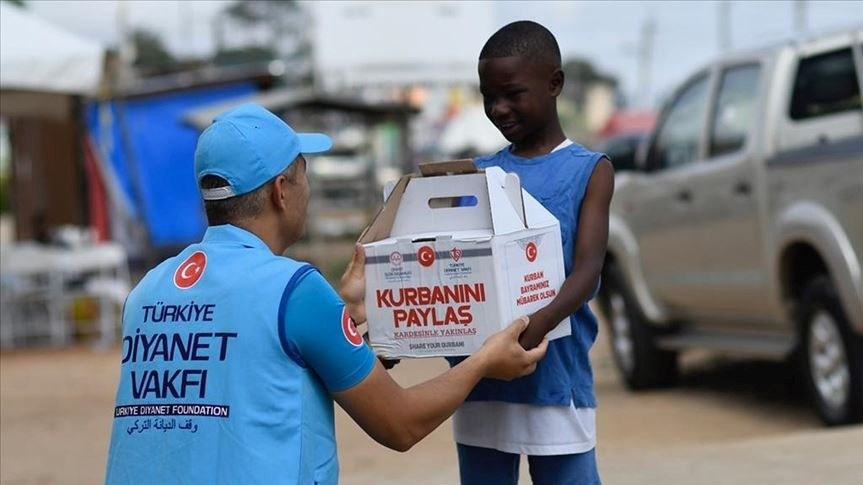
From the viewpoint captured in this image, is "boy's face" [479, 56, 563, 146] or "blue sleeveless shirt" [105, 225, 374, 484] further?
"boy's face" [479, 56, 563, 146]

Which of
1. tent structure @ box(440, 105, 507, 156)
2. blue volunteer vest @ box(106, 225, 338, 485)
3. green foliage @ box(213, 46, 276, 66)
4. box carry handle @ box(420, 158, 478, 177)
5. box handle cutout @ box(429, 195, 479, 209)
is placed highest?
box carry handle @ box(420, 158, 478, 177)

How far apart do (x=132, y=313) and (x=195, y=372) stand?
252mm

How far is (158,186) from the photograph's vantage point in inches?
757

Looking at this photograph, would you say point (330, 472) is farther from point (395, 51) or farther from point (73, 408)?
point (395, 51)

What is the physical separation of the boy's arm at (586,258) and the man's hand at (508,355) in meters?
0.05

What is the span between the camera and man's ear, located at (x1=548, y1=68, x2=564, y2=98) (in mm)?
3545

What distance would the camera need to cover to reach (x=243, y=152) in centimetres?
286

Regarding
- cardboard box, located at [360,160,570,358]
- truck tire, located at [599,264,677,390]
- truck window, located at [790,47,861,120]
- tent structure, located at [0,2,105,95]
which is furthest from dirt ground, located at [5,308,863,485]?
cardboard box, located at [360,160,570,358]

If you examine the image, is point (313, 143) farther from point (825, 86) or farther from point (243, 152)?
point (825, 86)

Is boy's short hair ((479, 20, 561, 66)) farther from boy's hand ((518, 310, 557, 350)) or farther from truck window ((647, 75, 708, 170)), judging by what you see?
truck window ((647, 75, 708, 170))

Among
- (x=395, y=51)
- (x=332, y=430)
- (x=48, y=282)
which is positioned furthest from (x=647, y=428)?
(x=395, y=51)

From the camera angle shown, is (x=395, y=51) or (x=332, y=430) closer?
(x=332, y=430)

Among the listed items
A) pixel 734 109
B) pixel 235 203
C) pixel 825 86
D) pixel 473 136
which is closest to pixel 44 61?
pixel 734 109

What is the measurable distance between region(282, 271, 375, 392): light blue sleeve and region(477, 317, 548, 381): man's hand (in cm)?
43
